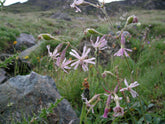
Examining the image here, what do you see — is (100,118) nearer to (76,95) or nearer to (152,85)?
(76,95)

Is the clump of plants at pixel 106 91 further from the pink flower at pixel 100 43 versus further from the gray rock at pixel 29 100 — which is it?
the gray rock at pixel 29 100

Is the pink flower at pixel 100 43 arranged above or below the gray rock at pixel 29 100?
above

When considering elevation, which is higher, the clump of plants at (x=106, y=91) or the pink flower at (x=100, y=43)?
the pink flower at (x=100, y=43)

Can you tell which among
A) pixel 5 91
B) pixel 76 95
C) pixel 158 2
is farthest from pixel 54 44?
pixel 158 2

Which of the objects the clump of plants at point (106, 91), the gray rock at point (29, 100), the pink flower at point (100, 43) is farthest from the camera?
the gray rock at point (29, 100)

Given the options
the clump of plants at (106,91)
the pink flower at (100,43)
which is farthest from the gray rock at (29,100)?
the pink flower at (100,43)

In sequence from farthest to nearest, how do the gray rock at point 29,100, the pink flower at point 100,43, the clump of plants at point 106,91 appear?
the gray rock at point 29,100
the pink flower at point 100,43
the clump of plants at point 106,91

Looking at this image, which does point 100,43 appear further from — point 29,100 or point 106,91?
point 29,100

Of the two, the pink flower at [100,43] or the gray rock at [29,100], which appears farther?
the gray rock at [29,100]
